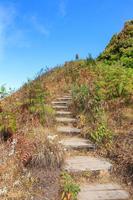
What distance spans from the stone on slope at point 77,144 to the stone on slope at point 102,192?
5.39ft

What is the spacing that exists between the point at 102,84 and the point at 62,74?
Answer: 358 centimetres

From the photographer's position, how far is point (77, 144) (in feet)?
28.4

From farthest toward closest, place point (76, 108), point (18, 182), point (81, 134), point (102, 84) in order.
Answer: point (102, 84), point (76, 108), point (81, 134), point (18, 182)

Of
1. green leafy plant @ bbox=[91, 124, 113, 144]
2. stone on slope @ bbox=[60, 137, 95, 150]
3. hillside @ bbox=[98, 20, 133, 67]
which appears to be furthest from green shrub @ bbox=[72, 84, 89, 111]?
hillside @ bbox=[98, 20, 133, 67]

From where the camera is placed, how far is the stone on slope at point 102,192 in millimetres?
6453

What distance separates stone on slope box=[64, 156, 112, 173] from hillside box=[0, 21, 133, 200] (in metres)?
0.22

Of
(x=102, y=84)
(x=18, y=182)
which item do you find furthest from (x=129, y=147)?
(x=102, y=84)

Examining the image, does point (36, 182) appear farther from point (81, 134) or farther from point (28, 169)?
point (81, 134)

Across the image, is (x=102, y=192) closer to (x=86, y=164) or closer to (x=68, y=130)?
(x=86, y=164)

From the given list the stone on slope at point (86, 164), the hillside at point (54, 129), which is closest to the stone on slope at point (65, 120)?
the hillside at point (54, 129)

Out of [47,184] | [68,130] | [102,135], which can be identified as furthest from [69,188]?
[68,130]

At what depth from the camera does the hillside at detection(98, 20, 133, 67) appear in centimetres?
1806

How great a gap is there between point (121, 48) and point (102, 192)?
13.1 metres

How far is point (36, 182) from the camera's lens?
22.0 feet
